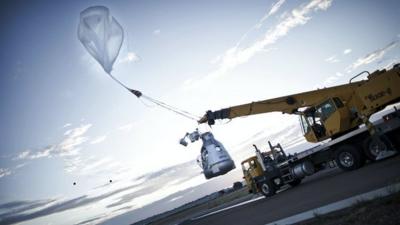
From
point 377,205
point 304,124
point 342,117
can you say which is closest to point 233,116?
point 304,124

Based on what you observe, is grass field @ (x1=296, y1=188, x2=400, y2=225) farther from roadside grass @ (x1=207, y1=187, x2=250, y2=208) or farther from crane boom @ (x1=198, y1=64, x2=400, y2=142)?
roadside grass @ (x1=207, y1=187, x2=250, y2=208)

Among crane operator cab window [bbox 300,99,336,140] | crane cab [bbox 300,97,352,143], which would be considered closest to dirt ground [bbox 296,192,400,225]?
crane cab [bbox 300,97,352,143]

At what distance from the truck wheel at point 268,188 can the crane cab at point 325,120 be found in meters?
4.58

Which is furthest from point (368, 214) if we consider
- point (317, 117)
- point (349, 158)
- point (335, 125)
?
point (317, 117)

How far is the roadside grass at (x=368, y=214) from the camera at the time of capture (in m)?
8.60

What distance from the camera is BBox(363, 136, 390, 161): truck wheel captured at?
17.7 m

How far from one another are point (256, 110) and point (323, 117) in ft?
14.2

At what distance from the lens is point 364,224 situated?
880 cm

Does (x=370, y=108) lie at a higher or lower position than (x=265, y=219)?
higher

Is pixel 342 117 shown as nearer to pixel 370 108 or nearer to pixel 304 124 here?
pixel 370 108

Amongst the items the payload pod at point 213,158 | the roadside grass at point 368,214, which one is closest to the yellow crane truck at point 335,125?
the payload pod at point 213,158

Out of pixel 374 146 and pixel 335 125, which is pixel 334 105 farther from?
pixel 374 146

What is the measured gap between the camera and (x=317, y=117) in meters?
21.8

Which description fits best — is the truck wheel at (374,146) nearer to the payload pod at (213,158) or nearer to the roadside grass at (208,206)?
the payload pod at (213,158)
